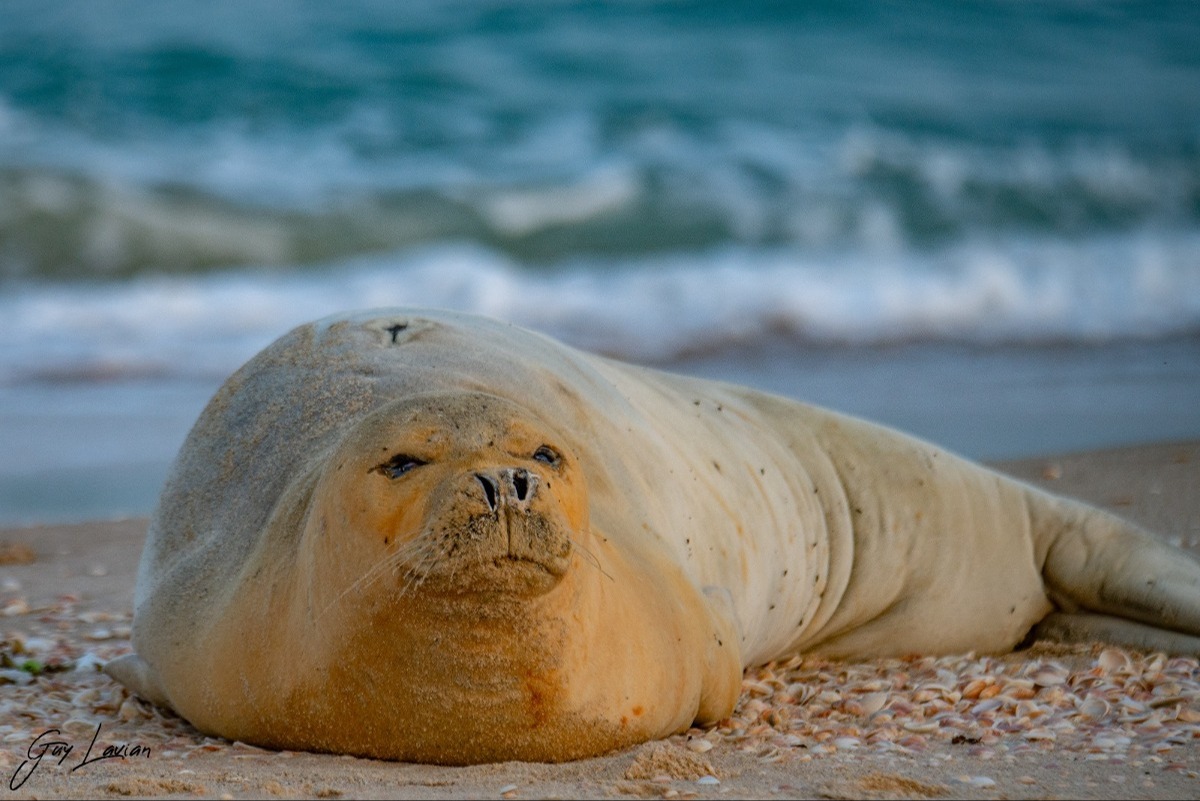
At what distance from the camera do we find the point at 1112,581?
15.9 feet

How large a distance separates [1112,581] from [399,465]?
8.89 feet

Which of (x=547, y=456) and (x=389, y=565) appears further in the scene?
(x=547, y=456)

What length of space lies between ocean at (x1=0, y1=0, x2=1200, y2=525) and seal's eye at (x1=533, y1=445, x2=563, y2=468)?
460cm

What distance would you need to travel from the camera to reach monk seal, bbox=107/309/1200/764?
9.59ft

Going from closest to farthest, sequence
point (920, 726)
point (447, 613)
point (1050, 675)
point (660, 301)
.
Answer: point (447, 613) → point (920, 726) → point (1050, 675) → point (660, 301)

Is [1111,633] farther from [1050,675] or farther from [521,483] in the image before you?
[521,483]

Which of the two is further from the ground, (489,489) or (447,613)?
(489,489)

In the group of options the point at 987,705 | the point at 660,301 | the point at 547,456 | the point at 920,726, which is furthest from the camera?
the point at 660,301

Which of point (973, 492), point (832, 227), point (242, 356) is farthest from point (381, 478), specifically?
point (832, 227)

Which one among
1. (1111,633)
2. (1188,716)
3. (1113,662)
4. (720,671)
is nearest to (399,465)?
(720,671)

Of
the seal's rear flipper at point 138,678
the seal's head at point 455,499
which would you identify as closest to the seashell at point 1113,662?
the seal's head at point 455,499

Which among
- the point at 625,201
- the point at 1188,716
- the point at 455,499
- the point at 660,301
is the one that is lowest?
the point at 1188,716

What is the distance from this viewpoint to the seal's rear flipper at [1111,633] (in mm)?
4598
